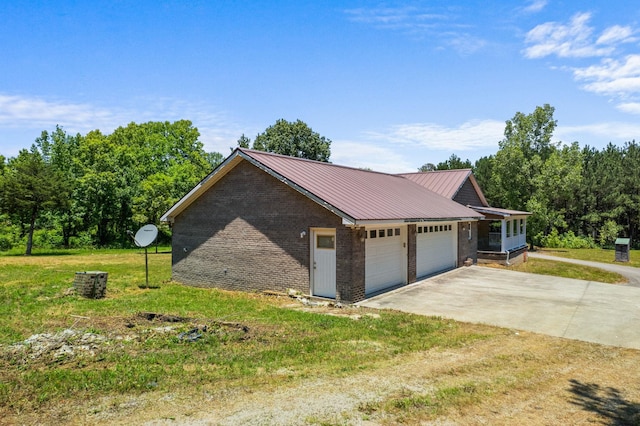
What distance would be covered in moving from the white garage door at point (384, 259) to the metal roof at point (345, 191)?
2.74 ft

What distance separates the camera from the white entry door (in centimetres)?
1344

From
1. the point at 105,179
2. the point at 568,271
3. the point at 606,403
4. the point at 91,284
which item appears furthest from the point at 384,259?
the point at 105,179

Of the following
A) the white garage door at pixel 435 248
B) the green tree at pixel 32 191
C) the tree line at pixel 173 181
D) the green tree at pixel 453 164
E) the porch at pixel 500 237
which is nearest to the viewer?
the white garage door at pixel 435 248

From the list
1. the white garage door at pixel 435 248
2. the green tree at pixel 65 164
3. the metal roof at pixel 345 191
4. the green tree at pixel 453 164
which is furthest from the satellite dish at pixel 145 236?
the green tree at pixel 453 164

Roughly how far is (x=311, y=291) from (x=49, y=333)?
281 inches

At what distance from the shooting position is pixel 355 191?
16.0m

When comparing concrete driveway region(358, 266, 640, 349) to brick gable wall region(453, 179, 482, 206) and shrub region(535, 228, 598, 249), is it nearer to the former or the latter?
brick gable wall region(453, 179, 482, 206)

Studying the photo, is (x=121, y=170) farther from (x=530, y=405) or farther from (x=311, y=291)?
(x=530, y=405)

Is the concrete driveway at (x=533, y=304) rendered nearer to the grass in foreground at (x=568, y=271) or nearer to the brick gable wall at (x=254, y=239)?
the brick gable wall at (x=254, y=239)

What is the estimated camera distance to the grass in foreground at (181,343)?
6539 mm

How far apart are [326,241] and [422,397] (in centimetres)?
784

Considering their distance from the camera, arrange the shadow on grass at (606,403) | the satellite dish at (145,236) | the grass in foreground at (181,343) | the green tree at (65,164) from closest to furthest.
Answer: the shadow on grass at (606,403)
the grass in foreground at (181,343)
the satellite dish at (145,236)
the green tree at (65,164)

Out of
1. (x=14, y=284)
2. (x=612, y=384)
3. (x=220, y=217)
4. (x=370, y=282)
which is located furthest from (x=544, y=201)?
(x=14, y=284)

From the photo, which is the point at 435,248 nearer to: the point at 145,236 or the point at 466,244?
the point at 466,244
